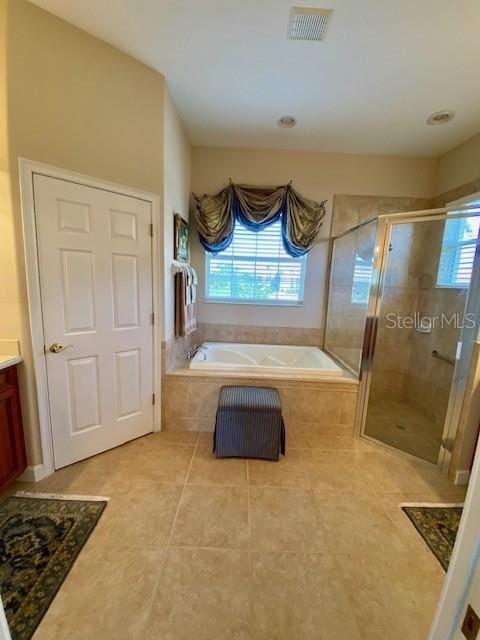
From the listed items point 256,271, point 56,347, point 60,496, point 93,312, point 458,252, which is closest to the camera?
point 60,496

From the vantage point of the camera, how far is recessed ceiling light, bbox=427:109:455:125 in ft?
7.87

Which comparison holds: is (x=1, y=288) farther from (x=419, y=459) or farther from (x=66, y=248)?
(x=419, y=459)

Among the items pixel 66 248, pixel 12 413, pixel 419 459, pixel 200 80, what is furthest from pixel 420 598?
pixel 200 80

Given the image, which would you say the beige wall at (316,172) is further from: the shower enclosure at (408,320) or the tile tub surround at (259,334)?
the tile tub surround at (259,334)

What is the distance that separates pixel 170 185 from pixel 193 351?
5.43ft

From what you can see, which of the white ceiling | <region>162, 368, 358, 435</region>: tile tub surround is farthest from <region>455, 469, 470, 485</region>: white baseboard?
the white ceiling

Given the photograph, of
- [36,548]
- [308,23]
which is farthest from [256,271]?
[36,548]

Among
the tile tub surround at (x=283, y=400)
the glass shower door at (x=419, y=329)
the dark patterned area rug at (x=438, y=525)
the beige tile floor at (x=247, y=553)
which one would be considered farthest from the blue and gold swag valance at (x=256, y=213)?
the dark patterned area rug at (x=438, y=525)

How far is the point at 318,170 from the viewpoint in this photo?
10.6 feet

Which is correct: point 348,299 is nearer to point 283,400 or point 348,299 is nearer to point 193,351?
point 283,400

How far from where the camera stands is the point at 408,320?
3.22 meters

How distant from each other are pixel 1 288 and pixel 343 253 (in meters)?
3.09

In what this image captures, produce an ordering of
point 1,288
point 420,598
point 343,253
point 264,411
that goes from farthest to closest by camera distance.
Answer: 1. point 343,253
2. point 264,411
3. point 1,288
4. point 420,598

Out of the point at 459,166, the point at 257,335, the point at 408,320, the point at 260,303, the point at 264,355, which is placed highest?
the point at 459,166
